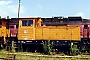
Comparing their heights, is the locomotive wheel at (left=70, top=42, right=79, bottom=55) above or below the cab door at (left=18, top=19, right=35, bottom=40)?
below

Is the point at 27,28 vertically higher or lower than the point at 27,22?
lower

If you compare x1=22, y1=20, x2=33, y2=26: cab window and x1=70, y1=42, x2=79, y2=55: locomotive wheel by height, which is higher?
x1=22, y1=20, x2=33, y2=26: cab window

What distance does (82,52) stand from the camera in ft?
54.4

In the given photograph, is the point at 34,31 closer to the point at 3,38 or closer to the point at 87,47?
the point at 3,38

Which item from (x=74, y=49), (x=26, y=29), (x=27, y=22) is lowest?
(x=74, y=49)

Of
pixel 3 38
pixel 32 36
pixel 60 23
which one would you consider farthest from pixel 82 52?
pixel 3 38

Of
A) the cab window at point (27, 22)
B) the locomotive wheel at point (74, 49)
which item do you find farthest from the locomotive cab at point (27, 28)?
the locomotive wheel at point (74, 49)

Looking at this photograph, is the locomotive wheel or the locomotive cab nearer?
the locomotive wheel

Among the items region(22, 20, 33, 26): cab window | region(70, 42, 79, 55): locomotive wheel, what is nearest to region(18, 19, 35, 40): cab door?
region(22, 20, 33, 26): cab window

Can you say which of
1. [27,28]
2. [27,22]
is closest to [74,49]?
[27,28]

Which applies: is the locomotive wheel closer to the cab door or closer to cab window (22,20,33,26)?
the cab door

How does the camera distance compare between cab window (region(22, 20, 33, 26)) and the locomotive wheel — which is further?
cab window (region(22, 20, 33, 26))

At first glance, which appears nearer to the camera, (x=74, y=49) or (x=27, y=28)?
(x=74, y=49)

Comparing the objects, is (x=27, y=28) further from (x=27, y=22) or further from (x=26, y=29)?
(x=27, y=22)
